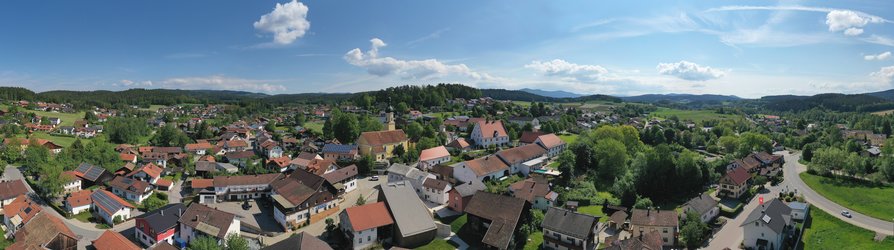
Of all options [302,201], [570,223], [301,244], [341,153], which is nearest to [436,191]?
[302,201]

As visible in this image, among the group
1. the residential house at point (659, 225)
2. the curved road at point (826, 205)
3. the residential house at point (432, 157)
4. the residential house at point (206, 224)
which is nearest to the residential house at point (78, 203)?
the residential house at point (206, 224)

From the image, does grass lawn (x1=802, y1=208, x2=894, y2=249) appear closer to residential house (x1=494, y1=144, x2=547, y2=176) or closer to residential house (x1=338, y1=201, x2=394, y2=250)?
residential house (x1=494, y1=144, x2=547, y2=176)

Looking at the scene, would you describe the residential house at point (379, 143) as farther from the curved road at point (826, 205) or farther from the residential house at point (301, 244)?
the curved road at point (826, 205)

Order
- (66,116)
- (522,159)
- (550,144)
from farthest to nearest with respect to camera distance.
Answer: (66,116)
(550,144)
(522,159)

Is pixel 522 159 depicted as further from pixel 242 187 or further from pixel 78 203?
pixel 78 203

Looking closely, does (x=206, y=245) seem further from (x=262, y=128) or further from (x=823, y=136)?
(x=823, y=136)

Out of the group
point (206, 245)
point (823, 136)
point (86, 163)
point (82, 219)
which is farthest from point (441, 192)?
point (823, 136)
